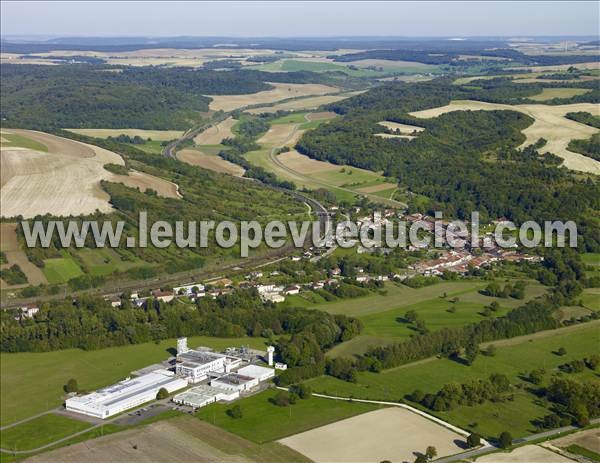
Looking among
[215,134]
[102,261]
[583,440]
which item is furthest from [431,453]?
[215,134]

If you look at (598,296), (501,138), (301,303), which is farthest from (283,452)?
(501,138)

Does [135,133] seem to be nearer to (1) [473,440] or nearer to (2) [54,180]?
(2) [54,180]

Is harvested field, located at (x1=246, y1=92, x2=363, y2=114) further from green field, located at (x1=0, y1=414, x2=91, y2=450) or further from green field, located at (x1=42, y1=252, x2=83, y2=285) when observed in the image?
green field, located at (x1=0, y1=414, x2=91, y2=450)

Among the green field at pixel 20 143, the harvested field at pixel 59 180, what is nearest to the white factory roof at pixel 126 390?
the harvested field at pixel 59 180

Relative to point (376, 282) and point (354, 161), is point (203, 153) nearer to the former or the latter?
point (354, 161)

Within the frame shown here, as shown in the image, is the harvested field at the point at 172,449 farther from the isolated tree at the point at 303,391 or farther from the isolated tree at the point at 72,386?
the isolated tree at the point at 72,386

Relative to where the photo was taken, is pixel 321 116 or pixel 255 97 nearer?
pixel 321 116
